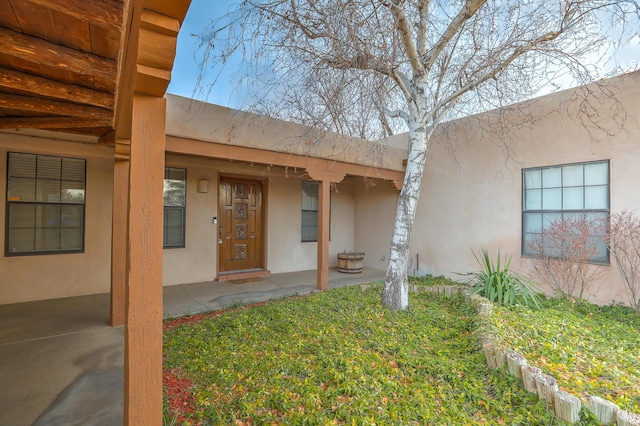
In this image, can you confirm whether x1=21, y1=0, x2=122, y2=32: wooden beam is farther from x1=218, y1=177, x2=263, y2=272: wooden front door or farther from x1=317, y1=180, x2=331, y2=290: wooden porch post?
x1=218, y1=177, x2=263, y2=272: wooden front door

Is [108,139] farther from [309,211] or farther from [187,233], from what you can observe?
[309,211]

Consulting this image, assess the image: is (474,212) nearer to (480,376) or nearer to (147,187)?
(480,376)

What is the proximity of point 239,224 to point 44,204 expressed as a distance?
3.36m

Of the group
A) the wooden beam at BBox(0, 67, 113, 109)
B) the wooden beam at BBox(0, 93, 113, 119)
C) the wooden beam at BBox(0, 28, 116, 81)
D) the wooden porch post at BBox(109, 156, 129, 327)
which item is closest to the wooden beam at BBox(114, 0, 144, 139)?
the wooden beam at BBox(0, 28, 116, 81)

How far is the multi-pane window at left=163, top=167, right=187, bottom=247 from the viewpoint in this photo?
19.1ft

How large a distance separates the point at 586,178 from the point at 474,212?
179 centimetres

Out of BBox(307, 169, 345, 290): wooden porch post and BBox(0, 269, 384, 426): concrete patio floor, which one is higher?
BBox(307, 169, 345, 290): wooden porch post

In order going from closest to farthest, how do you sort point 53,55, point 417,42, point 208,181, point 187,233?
1. point 53,55
2. point 417,42
3. point 187,233
4. point 208,181

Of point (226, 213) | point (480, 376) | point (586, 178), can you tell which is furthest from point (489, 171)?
point (226, 213)

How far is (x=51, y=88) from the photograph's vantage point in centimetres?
232

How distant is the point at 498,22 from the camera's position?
3855mm

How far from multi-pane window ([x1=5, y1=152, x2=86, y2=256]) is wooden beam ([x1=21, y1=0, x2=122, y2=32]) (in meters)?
4.59

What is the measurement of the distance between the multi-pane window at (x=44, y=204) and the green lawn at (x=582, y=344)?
6.45m

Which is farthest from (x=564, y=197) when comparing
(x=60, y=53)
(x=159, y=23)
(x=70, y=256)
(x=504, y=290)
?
(x=70, y=256)
